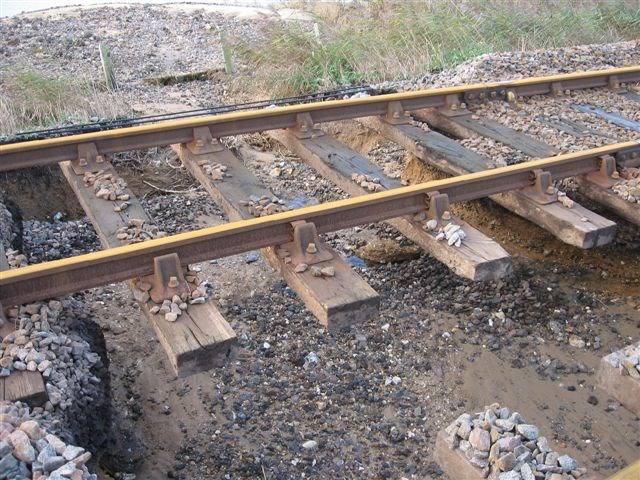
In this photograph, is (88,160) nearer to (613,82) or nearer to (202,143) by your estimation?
(202,143)

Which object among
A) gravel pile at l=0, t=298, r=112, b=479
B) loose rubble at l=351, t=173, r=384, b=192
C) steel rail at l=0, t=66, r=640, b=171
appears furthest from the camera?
steel rail at l=0, t=66, r=640, b=171

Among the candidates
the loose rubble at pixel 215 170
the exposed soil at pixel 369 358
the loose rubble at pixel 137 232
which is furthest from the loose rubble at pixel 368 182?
the loose rubble at pixel 137 232

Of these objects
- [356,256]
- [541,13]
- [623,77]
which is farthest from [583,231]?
[541,13]

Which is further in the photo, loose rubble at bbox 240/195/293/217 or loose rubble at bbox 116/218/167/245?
loose rubble at bbox 240/195/293/217

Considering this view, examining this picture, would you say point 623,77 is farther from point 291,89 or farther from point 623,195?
point 291,89

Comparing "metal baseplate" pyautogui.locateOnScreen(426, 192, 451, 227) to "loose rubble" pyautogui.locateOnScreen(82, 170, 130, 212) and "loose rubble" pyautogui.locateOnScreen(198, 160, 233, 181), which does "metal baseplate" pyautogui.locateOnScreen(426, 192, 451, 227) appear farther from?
"loose rubble" pyautogui.locateOnScreen(82, 170, 130, 212)

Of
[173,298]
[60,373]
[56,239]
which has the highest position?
[173,298]

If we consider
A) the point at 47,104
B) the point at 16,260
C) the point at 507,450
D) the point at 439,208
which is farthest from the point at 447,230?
the point at 47,104

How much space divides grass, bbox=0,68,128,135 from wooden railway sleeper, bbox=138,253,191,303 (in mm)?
4577

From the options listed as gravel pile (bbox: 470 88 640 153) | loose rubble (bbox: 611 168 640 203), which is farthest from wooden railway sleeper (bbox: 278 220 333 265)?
gravel pile (bbox: 470 88 640 153)

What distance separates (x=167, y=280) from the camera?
325 centimetres

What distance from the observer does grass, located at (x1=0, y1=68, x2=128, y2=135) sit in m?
7.38

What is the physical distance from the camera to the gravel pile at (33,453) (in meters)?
2.25

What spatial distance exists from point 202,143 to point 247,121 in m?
0.47
